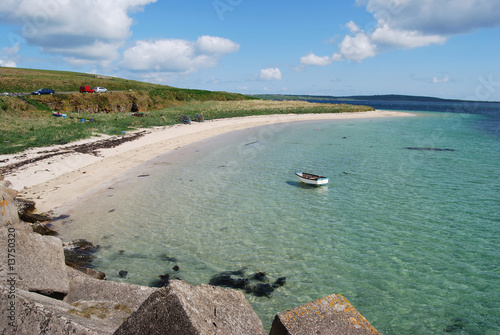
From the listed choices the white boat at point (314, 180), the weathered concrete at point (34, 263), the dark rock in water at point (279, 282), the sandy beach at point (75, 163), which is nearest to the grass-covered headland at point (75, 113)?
the sandy beach at point (75, 163)

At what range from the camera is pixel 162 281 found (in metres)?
10.1

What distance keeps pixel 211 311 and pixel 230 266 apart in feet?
22.5

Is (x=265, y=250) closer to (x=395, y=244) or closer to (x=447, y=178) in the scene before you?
(x=395, y=244)

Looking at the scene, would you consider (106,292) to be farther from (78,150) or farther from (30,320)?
(78,150)

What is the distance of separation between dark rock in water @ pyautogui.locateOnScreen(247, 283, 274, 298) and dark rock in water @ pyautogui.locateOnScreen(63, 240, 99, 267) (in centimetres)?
578

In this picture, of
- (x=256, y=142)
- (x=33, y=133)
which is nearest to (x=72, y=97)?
(x=33, y=133)

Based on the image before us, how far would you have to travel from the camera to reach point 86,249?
12.1 m

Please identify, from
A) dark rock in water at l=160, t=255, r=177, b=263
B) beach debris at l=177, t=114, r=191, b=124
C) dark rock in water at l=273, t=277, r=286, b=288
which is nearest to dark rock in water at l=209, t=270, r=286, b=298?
dark rock in water at l=273, t=277, r=286, b=288

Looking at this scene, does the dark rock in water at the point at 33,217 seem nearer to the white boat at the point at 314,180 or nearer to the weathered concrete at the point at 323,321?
the weathered concrete at the point at 323,321

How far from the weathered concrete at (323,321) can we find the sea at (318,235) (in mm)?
4000

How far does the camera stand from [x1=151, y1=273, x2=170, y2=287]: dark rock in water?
9905 mm

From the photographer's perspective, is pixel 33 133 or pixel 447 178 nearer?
pixel 447 178

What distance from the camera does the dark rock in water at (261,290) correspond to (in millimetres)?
9531

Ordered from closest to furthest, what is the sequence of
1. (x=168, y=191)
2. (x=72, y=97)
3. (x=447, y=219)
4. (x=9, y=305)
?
(x=9, y=305) < (x=447, y=219) < (x=168, y=191) < (x=72, y=97)
